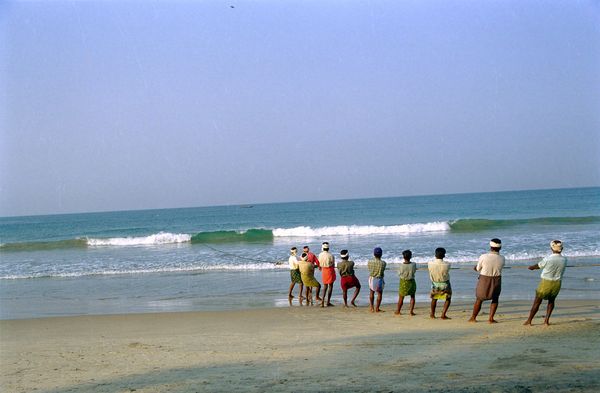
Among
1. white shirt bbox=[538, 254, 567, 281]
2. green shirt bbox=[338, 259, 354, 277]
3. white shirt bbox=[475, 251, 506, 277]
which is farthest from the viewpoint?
green shirt bbox=[338, 259, 354, 277]

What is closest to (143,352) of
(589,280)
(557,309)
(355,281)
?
(355,281)

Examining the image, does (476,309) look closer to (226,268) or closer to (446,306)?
(446,306)

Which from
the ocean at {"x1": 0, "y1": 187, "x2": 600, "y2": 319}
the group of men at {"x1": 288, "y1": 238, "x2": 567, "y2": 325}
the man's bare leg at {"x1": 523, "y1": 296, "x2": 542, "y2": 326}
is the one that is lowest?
the ocean at {"x1": 0, "y1": 187, "x2": 600, "y2": 319}

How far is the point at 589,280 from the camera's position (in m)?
14.3

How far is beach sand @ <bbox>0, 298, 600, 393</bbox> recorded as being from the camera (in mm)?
5887

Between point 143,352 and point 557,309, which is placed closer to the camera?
point 143,352

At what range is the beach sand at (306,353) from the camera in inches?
232

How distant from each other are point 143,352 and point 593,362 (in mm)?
5340

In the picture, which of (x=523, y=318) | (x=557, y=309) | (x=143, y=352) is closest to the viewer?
(x=143, y=352)

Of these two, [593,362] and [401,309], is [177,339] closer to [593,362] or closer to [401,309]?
[401,309]

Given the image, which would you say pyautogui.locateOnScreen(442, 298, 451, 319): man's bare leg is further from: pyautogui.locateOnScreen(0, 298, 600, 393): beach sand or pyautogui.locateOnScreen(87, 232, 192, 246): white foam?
pyautogui.locateOnScreen(87, 232, 192, 246): white foam

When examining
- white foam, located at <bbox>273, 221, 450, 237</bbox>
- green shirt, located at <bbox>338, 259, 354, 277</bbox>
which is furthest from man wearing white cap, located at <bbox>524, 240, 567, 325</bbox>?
white foam, located at <bbox>273, 221, 450, 237</bbox>

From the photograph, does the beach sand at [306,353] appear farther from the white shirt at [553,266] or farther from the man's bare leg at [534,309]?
the white shirt at [553,266]

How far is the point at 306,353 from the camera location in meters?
7.43
